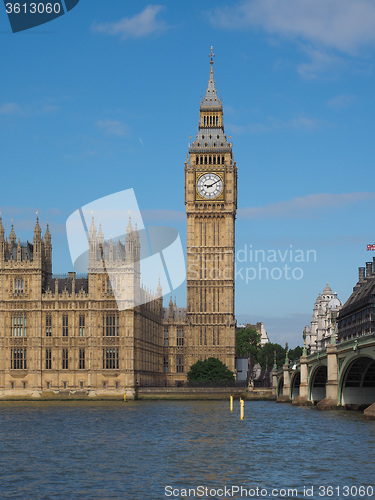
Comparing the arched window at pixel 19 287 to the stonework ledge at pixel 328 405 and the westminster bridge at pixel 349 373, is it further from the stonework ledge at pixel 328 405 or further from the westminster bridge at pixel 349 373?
the stonework ledge at pixel 328 405

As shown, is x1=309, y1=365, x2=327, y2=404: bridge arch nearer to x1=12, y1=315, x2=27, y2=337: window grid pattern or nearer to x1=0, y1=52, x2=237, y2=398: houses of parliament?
x1=0, y1=52, x2=237, y2=398: houses of parliament

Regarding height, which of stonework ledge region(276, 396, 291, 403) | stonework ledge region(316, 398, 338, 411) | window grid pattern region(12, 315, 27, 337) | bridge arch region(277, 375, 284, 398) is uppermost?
window grid pattern region(12, 315, 27, 337)

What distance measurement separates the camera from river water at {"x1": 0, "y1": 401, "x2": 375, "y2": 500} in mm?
37719

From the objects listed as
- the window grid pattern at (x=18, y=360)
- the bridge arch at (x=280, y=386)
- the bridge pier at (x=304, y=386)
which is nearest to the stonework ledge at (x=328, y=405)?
the bridge pier at (x=304, y=386)

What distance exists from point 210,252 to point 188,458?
4578 inches

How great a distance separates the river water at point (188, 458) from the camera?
3772 cm

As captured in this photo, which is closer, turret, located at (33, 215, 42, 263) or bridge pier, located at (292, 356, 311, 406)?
bridge pier, located at (292, 356, 311, 406)

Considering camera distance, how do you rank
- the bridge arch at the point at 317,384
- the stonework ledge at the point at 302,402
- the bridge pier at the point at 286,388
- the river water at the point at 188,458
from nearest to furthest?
the river water at the point at 188,458 < the bridge arch at the point at 317,384 < the stonework ledge at the point at 302,402 < the bridge pier at the point at 286,388

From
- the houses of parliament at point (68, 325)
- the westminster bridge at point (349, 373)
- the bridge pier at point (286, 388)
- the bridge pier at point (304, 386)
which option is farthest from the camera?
the houses of parliament at point (68, 325)

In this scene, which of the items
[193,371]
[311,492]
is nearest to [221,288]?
[193,371]

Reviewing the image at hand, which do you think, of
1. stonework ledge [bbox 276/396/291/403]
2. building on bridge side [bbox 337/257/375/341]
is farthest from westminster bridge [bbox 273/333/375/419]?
building on bridge side [bbox 337/257/375/341]

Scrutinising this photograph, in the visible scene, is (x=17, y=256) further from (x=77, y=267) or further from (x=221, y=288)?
(x=221, y=288)

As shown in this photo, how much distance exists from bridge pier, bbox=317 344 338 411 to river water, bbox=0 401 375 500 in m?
6.95

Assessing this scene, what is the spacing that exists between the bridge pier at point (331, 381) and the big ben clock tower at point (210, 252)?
74874 millimetres
